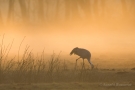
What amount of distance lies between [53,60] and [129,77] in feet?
8.73

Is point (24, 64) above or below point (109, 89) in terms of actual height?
above

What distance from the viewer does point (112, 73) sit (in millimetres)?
10781

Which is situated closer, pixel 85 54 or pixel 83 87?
pixel 83 87

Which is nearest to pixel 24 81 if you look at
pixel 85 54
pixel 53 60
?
pixel 53 60

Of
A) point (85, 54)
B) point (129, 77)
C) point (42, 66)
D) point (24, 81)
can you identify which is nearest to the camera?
point (24, 81)

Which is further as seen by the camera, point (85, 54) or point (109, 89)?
point (85, 54)

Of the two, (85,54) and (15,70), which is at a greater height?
(85,54)

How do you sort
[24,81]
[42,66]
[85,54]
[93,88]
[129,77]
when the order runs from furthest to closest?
[85,54] → [129,77] → [42,66] → [24,81] → [93,88]

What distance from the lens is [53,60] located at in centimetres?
874

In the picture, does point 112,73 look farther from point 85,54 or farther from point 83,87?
point 83,87

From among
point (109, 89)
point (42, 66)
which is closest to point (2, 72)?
point (42, 66)

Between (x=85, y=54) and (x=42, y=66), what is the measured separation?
528 centimetres

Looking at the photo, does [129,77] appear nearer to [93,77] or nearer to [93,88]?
[93,77]

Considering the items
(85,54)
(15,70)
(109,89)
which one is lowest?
(109,89)
